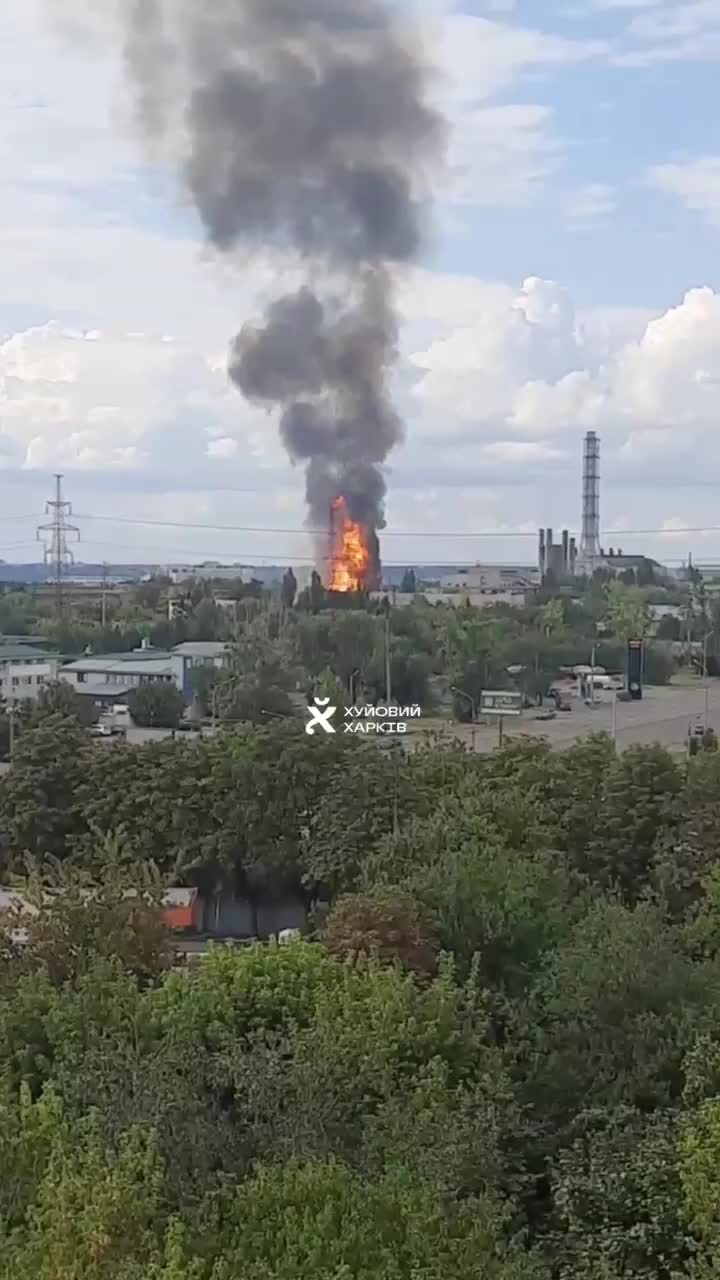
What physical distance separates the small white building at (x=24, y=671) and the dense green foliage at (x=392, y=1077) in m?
21.1

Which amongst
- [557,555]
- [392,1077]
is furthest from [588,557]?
[392,1077]

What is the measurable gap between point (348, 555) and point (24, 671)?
10.7m

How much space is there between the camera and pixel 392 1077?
25.2 ft

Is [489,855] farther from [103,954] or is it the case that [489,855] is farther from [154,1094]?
[154,1094]

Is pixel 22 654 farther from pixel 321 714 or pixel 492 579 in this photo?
pixel 492 579

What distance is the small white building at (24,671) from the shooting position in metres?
34.2

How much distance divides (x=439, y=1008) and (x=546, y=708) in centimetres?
2559

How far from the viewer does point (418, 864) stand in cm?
1288

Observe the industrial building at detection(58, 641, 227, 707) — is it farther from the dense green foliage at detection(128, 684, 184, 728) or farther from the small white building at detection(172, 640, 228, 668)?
the dense green foliage at detection(128, 684, 184, 728)

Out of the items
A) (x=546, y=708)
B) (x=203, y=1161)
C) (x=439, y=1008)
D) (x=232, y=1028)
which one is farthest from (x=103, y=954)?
(x=546, y=708)

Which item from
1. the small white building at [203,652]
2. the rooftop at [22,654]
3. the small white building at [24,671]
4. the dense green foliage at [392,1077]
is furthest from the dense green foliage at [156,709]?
the dense green foliage at [392,1077]

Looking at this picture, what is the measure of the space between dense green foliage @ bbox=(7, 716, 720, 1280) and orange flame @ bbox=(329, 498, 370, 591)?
27716mm

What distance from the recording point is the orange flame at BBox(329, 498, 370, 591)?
41.8 m

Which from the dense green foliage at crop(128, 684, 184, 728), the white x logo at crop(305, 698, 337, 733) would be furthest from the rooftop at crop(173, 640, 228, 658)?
the white x logo at crop(305, 698, 337, 733)
